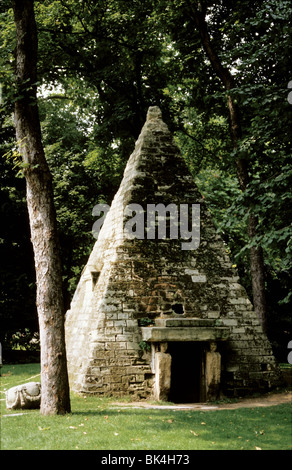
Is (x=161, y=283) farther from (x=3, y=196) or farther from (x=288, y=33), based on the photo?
(x=3, y=196)

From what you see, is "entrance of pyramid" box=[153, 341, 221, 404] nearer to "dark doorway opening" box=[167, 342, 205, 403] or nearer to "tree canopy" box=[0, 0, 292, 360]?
"dark doorway opening" box=[167, 342, 205, 403]

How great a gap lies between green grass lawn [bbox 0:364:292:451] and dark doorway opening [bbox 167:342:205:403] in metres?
1.95

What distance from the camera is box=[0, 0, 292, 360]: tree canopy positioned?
1055 centimetres

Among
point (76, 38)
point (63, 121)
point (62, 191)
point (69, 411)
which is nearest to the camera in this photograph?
point (69, 411)

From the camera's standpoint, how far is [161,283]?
10.5 m

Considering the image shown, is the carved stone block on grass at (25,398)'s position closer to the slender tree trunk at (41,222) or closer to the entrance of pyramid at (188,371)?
the slender tree trunk at (41,222)

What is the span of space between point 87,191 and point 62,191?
155 cm

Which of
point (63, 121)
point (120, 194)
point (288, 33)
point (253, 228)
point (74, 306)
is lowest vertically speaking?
point (74, 306)

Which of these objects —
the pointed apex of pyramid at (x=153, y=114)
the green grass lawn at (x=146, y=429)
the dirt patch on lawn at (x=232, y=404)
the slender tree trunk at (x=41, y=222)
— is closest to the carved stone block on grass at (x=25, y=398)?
the green grass lawn at (x=146, y=429)

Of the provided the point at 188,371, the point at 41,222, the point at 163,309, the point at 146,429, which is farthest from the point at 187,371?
the point at 41,222

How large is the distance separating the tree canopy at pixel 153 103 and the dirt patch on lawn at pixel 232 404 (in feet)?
7.68

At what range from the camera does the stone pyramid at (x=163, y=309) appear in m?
9.61

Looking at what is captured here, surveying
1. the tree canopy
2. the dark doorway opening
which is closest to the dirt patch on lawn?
the dark doorway opening

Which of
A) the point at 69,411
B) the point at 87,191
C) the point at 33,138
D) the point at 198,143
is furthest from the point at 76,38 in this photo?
the point at 69,411
